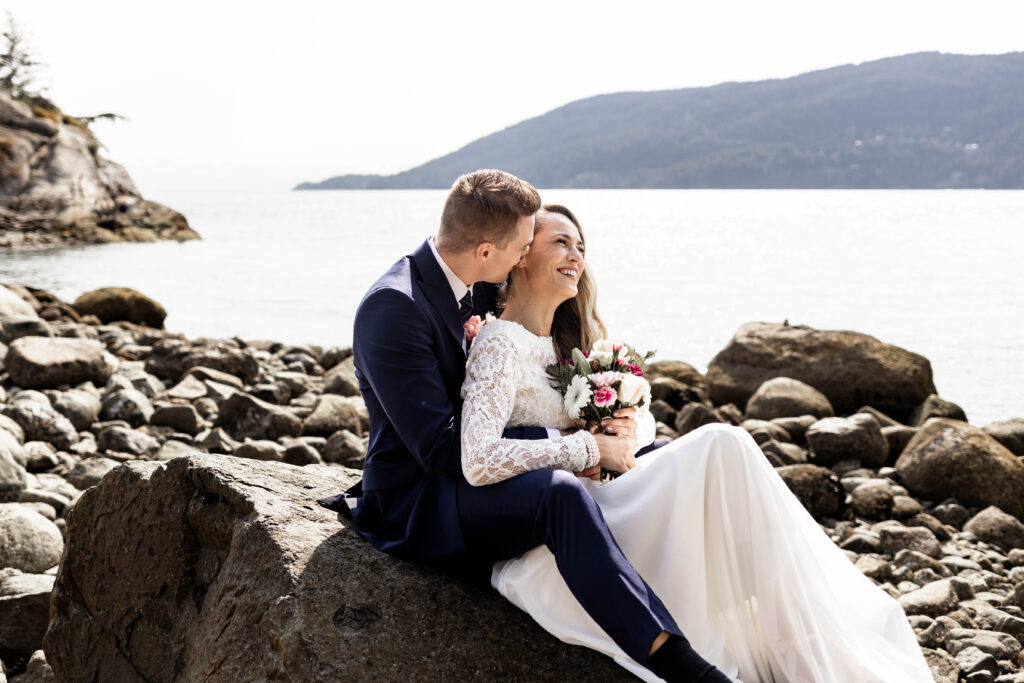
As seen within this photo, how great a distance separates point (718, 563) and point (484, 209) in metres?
1.65

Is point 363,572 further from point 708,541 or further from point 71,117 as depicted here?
point 71,117

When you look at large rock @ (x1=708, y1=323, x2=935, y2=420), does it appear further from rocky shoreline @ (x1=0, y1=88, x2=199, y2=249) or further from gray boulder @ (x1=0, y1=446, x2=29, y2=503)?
rocky shoreline @ (x1=0, y1=88, x2=199, y2=249)

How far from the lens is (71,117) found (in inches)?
1882

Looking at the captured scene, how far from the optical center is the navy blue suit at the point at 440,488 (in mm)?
3428

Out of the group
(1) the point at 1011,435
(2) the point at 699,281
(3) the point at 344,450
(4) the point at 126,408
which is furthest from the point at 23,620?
(2) the point at 699,281

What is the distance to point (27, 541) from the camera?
6074 mm

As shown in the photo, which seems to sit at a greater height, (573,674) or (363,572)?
(363,572)

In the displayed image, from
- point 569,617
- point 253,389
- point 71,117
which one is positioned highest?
point 71,117

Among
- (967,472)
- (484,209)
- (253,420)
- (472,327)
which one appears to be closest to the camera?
(484,209)

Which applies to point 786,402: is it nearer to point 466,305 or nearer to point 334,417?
point 334,417

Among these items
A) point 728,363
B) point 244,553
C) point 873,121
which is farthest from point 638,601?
point 873,121

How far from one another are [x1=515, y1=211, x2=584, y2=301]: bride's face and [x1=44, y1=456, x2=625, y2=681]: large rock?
1376 mm

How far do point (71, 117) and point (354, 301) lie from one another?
2669cm

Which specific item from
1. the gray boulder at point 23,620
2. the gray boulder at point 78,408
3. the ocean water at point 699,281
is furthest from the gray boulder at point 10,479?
the ocean water at point 699,281
